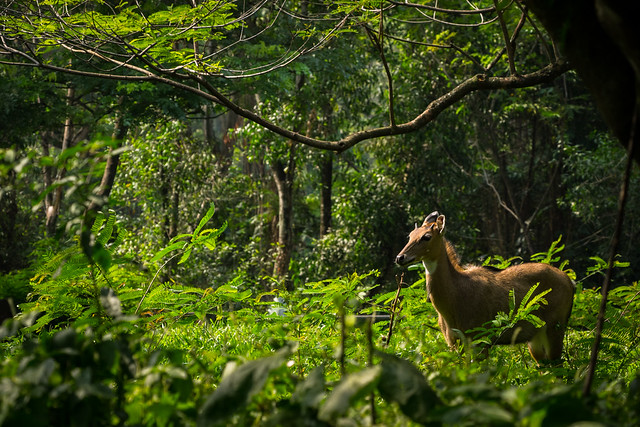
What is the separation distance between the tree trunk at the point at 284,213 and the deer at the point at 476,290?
8553mm

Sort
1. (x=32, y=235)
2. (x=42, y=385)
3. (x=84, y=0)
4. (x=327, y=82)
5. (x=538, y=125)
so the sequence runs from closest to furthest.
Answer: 1. (x=42, y=385)
2. (x=84, y=0)
3. (x=327, y=82)
4. (x=32, y=235)
5. (x=538, y=125)

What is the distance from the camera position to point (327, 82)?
1485cm

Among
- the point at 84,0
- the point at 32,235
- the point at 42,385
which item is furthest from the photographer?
the point at 32,235

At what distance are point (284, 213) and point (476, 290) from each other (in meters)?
9.25

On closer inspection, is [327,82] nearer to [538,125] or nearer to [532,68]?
[532,68]

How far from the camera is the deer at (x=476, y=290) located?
5.85 metres

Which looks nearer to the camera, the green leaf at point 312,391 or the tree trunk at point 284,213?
the green leaf at point 312,391

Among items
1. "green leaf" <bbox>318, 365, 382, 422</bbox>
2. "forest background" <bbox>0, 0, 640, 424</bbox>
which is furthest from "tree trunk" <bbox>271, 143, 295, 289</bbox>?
"green leaf" <bbox>318, 365, 382, 422</bbox>

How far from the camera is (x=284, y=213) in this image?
15.0m

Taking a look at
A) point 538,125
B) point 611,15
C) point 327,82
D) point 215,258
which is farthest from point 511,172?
point 611,15

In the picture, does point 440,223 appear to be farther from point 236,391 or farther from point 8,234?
point 8,234

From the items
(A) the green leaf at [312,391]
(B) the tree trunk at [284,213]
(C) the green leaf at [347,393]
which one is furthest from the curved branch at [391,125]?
(B) the tree trunk at [284,213]

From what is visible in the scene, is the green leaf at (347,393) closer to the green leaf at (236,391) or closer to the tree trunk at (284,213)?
the green leaf at (236,391)

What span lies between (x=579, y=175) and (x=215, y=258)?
7932 millimetres
